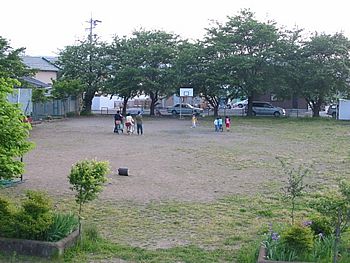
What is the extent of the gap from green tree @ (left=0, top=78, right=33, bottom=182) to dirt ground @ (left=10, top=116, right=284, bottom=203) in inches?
141

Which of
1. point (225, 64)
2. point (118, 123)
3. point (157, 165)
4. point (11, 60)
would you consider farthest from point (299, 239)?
point (225, 64)

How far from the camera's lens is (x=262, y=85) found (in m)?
43.9

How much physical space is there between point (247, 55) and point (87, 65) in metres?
16.3

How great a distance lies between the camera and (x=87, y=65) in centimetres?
4966

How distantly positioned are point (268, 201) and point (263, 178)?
10.4 ft

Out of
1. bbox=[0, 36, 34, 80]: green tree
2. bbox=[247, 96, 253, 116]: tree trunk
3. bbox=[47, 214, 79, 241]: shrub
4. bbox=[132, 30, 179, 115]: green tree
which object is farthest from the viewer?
bbox=[247, 96, 253, 116]: tree trunk

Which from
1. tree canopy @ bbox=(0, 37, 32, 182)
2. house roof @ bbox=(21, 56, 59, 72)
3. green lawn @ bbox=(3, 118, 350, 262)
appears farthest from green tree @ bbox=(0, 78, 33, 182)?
house roof @ bbox=(21, 56, 59, 72)

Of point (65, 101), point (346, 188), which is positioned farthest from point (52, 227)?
point (65, 101)

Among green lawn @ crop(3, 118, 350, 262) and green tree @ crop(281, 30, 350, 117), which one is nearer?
green lawn @ crop(3, 118, 350, 262)

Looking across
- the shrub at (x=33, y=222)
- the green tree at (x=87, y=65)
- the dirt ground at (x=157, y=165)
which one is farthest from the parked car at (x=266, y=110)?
the shrub at (x=33, y=222)

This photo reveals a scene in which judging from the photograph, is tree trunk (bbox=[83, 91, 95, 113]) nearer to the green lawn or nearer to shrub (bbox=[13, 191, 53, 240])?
the green lawn

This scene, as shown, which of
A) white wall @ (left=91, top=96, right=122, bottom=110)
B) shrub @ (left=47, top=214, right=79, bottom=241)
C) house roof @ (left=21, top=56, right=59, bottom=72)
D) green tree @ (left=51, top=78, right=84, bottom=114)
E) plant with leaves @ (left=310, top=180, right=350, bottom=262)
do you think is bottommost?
shrub @ (left=47, top=214, right=79, bottom=241)

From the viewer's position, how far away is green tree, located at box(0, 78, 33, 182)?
669 centimetres

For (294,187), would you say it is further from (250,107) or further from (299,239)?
(250,107)
